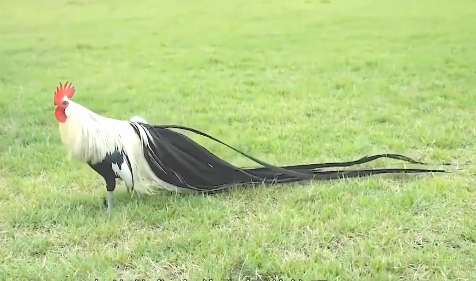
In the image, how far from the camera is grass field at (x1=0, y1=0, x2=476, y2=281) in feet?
7.99

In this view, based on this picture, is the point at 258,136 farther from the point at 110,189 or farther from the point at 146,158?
the point at 110,189

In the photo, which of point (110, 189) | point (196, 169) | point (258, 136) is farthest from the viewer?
point (258, 136)

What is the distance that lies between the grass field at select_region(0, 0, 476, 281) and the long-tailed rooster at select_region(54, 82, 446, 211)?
0.28ft

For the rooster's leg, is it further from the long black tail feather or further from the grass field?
the long black tail feather

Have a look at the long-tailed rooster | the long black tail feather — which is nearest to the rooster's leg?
the long-tailed rooster

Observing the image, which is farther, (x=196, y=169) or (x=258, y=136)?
(x=258, y=136)

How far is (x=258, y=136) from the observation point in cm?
413

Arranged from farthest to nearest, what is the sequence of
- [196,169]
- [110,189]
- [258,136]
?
[258,136] < [196,169] < [110,189]

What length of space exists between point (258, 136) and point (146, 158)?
1.39 m

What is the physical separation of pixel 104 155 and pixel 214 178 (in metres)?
0.62

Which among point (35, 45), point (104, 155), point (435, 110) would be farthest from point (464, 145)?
point (35, 45)

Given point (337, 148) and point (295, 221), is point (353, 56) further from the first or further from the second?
point (295, 221)

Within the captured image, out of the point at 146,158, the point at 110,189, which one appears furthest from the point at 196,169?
the point at 110,189

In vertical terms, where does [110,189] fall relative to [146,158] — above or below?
below
